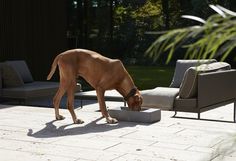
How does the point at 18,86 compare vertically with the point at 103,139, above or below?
below

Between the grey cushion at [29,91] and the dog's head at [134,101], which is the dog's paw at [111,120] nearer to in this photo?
the dog's head at [134,101]

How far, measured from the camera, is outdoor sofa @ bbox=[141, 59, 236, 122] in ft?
21.6

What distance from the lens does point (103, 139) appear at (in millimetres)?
5047

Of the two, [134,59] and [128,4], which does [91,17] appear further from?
[128,4]

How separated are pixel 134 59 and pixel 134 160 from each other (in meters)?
19.8

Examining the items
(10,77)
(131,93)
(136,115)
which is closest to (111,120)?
(136,115)

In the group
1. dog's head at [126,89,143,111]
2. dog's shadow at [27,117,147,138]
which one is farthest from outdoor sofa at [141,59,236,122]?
dog's shadow at [27,117,147,138]

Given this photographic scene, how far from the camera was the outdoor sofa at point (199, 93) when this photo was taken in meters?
6.59

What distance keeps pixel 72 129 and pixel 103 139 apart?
0.79 m

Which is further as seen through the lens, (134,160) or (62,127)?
(62,127)

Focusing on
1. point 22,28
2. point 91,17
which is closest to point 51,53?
point 22,28

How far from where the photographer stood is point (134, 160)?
13.4ft

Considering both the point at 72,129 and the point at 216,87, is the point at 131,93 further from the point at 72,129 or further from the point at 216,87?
the point at 216,87

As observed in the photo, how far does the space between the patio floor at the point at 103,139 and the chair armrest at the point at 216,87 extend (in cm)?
47
